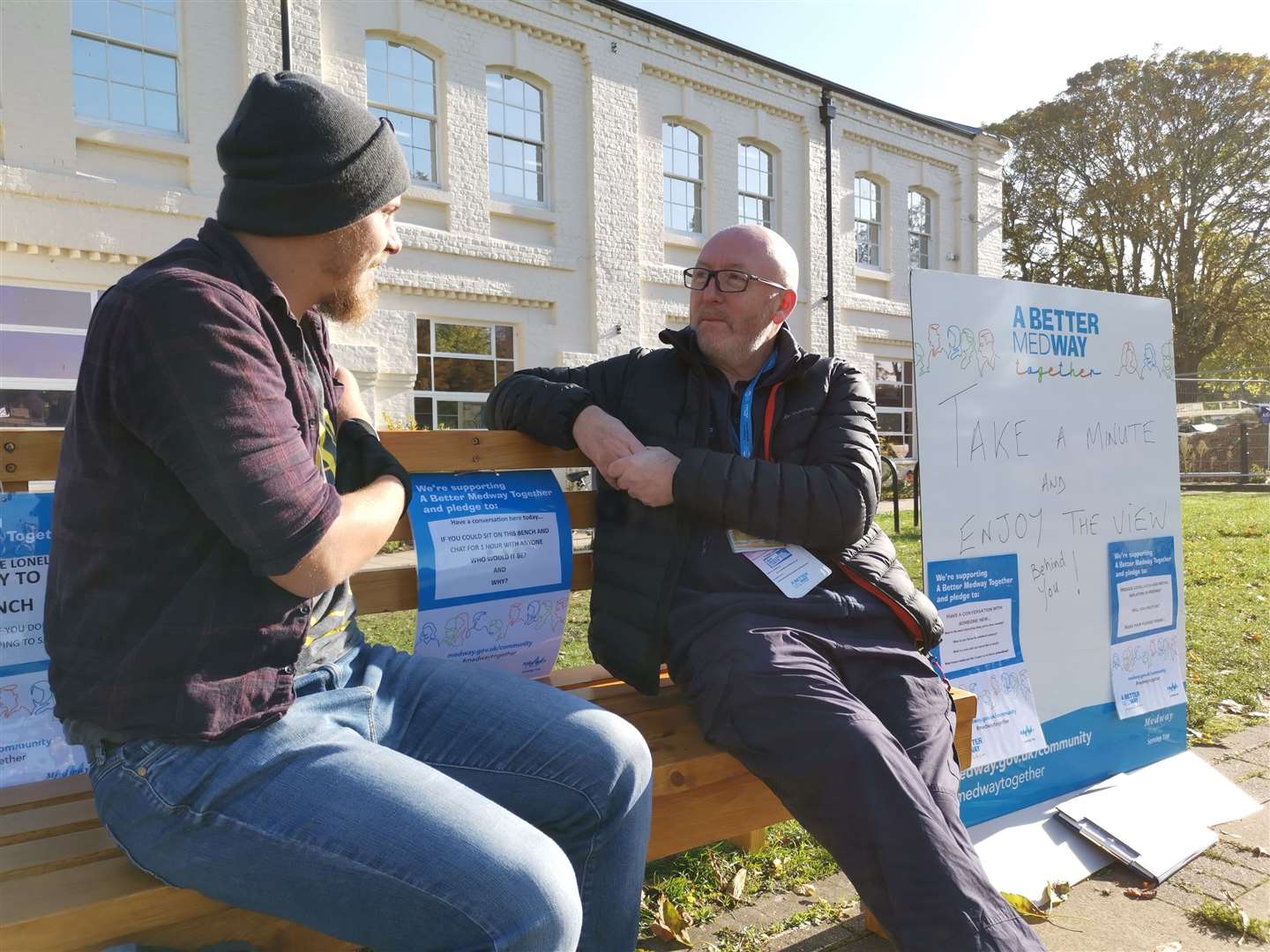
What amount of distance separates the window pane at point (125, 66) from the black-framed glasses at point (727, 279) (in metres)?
10.1

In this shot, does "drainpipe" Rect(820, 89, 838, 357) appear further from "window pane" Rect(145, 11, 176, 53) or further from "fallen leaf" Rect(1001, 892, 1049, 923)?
"fallen leaf" Rect(1001, 892, 1049, 923)

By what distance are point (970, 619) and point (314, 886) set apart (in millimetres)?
2279

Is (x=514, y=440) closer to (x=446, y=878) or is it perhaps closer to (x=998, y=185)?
(x=446, y=878)

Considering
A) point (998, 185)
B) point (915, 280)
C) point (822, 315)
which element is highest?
point (998, 185)

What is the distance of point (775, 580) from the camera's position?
2.41m

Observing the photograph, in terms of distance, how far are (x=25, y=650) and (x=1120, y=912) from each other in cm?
289

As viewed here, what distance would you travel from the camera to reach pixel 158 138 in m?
10.4

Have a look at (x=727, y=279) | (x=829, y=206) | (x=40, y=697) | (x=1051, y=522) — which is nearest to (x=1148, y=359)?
(x=1051, y=522)

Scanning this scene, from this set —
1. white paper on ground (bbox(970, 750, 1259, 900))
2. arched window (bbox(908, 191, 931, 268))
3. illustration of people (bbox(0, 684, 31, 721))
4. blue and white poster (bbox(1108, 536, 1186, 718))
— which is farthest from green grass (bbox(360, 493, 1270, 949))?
arched window (bbox(908, 191, 931, 268))

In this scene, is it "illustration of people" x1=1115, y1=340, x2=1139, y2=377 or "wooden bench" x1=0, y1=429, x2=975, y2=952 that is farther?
"illustration of people" x1=1115, y1=340, x2=1139, y2=377

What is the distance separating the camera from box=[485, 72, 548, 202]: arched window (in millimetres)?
13258

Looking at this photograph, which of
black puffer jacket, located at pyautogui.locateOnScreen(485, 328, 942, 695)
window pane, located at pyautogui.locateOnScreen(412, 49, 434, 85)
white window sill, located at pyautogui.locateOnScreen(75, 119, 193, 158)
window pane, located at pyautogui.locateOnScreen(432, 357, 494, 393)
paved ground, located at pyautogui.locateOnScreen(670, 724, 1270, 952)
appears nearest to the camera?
black puffer jacket, located at pyautogui.locateOnScreen(485, 328, 942, 695)

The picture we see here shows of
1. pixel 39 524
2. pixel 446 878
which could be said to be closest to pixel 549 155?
pixel 39 524

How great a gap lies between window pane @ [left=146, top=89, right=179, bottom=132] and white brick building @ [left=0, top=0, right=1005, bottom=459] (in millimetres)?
30
